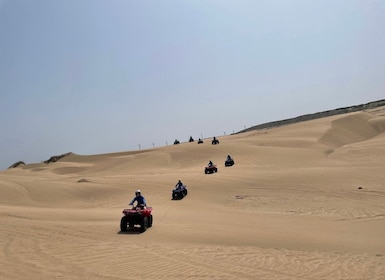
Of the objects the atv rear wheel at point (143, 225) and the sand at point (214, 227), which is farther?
the atv rear wheel at point (143, 225)

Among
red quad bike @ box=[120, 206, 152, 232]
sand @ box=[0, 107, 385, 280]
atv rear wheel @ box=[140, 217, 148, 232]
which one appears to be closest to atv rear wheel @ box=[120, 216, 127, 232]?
red quad bike @ box=[120, 206, 152, 232]

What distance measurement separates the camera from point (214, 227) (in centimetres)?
1324

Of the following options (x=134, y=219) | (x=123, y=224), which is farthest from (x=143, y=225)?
(x=123, y=224)

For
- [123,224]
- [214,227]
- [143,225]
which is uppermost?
[123,224]

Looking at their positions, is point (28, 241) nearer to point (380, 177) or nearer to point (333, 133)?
point (380, 177)

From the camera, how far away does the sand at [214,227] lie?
27.0ft

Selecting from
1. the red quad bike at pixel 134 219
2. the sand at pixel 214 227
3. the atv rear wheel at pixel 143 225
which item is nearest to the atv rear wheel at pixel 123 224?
the red quad bike at pixel 134 219

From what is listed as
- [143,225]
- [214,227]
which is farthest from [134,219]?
[214,227]

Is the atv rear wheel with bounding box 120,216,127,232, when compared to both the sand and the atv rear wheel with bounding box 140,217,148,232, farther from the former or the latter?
the atv rear wheel with bounding box 140,217,148,232

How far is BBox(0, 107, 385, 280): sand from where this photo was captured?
324 inches

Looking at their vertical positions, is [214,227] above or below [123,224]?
below

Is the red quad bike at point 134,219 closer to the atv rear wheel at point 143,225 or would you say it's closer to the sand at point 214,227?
the atv rear wheel at point 143,225

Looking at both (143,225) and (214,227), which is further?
(214,227)

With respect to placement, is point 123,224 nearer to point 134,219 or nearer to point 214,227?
point 134,219
